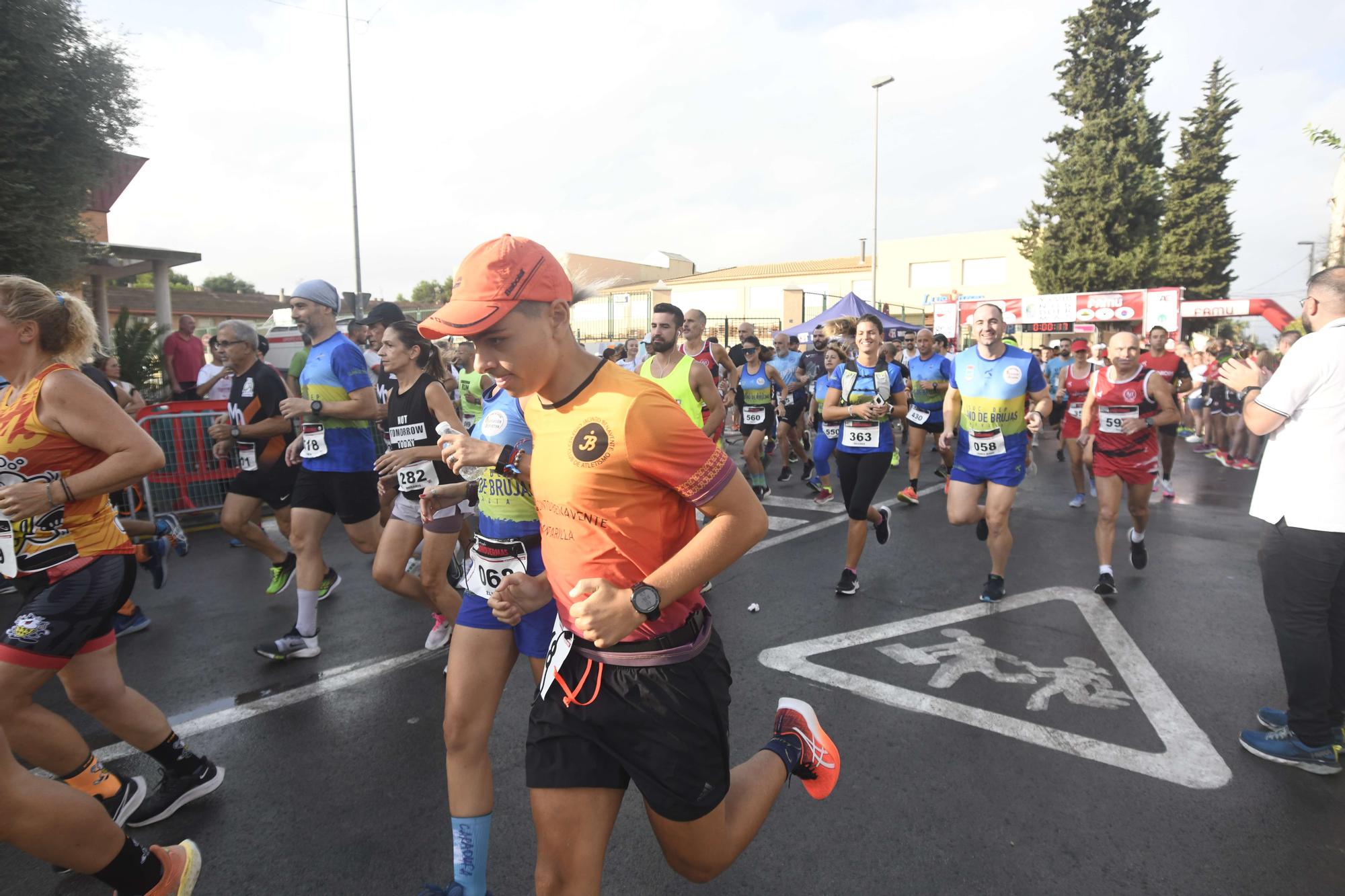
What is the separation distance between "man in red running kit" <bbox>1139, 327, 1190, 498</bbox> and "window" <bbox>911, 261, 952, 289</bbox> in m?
43.7

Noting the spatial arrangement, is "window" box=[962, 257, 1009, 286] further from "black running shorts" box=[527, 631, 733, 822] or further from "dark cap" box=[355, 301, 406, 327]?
"black running shorts" box=[527, 631, 733, 822]

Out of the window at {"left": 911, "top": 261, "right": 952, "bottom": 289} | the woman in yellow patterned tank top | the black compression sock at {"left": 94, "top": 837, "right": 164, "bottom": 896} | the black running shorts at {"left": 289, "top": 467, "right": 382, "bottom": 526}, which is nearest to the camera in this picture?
the black compression sock at {"left": 94, "top": 837, "right": 164, "bottom": 896}

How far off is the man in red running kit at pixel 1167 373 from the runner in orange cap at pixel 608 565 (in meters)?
9.09

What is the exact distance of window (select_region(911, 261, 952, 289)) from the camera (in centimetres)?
5041

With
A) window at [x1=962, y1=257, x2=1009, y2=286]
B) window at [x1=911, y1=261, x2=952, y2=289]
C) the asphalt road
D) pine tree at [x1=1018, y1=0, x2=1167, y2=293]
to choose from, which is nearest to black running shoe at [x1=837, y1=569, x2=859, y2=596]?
the asphalt road

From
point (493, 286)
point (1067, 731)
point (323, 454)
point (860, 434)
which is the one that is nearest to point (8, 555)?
point (323, 454)

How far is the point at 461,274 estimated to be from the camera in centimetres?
180

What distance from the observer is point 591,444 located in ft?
5.79

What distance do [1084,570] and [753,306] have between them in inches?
1877

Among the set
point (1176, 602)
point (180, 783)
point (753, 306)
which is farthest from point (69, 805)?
point (753, 306)

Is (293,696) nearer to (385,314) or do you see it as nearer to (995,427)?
(385,314)

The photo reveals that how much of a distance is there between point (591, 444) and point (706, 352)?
6254 millimetres

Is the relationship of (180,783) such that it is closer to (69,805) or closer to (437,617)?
(69,805)

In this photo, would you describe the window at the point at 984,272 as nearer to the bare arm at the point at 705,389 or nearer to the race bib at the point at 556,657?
the bare arm at the point at 705,389
